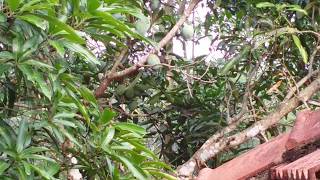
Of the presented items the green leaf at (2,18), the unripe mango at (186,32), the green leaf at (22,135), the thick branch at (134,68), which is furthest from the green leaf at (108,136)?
the unripe mango at (186,32)

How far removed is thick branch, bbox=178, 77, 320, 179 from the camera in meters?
1.90

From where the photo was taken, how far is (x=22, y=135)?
1.12 m

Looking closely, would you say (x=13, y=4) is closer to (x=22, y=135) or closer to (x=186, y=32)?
(x=22, y=135)

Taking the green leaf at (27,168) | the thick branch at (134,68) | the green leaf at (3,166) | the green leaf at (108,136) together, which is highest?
the thick branch at (134,68)

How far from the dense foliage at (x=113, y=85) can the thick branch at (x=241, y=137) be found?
6 cm

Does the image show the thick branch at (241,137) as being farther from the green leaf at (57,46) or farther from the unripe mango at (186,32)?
the green leaf at (57,46)

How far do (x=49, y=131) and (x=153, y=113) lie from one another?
44.4 inches

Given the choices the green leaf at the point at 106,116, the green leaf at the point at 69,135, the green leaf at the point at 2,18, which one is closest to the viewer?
the green leaf at the point at 2,18

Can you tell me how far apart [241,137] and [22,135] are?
1.04 meters

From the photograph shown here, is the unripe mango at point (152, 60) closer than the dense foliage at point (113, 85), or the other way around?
the dense foliage at point (113, 85)

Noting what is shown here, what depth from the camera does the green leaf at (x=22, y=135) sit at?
1.08 metres

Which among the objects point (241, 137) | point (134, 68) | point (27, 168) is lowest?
point (241, 137)

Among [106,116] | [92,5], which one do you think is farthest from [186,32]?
[92,5]

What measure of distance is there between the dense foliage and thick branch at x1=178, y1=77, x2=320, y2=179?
59 mm
